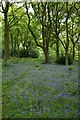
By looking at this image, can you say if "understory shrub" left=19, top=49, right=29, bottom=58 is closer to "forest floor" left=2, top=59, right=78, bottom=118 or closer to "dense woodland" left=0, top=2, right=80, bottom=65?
"dense woodland" left=0, top=2, right=80, bottom=65

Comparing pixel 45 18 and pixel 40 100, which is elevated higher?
pixel 45 18

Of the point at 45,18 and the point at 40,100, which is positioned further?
the point at 45,18

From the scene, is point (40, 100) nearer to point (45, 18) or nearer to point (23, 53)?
point (45, 18)

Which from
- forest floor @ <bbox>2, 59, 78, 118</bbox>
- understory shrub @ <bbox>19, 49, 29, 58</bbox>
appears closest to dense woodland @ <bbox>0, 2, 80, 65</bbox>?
understory shrub @ <bbox>19, 49, 29, 58</bbox>

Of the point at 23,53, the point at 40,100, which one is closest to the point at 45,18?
the point at 23,53

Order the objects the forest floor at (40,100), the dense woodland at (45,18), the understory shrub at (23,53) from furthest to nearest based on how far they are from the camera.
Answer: the understory shrub at (23,53) < the dense woodland at (45,18) < the forest floor at (40,100)

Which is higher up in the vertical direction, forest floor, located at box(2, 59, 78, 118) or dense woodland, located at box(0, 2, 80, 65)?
dense woodland, located at box(0, 2, 80, 65)

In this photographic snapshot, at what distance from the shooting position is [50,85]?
3990 mm

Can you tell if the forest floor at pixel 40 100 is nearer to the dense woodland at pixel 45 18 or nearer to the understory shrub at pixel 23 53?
the dense woodland at pixel 45 18

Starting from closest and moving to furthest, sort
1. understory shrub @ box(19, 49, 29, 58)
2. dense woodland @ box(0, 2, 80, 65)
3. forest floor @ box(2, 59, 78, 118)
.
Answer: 1. forest floor @ box(2, 59, 78, 118)
2. dense woodland @ box(0, 2, 80, 65)
3. understory shrub @ box(19, 49, 29, 58)

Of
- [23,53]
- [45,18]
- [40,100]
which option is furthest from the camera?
[23,53]

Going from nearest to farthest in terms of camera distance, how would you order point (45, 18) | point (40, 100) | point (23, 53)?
point (40, 100) < point (45, 18) < point (23, 53)

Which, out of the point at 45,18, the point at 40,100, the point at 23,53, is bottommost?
the point at 40,100

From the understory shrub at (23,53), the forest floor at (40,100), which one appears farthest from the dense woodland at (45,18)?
the forest floor at (40,100)
